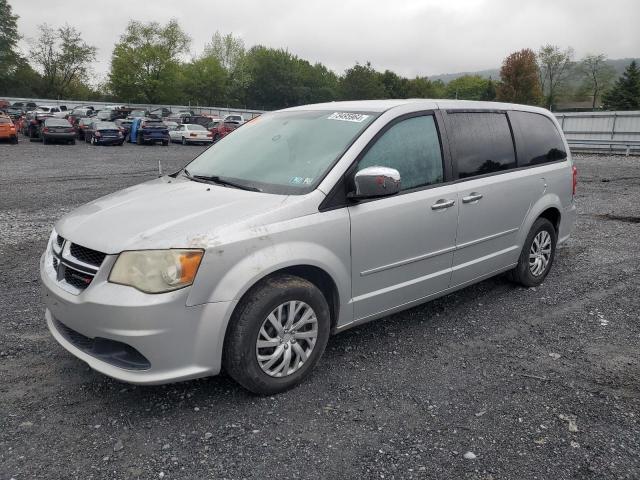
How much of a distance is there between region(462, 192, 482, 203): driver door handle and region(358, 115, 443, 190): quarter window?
0.93 ft

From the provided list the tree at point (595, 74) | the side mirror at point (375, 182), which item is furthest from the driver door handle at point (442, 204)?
the tree at point (595, 74)

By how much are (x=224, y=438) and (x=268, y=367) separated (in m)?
0.50

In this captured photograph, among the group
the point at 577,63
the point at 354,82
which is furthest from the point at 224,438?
the point at 577,63

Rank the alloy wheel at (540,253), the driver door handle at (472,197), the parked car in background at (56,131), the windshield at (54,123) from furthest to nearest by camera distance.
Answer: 1. the windshield at (54,123)
2. the parked car in background at (56,131)
3. the alloy wheel at (540,253)
4. the driver door handle at (472,197)

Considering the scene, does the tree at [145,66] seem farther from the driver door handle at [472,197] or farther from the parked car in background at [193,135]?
the driver door handle at [472,197]

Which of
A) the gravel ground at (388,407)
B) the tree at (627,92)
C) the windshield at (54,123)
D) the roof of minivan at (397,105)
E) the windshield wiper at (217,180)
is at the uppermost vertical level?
the tree at (627,92)

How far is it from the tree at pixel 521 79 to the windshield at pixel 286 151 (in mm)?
77234

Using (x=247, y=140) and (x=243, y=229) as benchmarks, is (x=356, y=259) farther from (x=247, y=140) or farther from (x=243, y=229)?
(x=247, y=140)

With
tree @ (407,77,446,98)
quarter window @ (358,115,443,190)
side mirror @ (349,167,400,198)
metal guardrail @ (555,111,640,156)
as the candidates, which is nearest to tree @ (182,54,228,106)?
tree @ (407,77,446,98)

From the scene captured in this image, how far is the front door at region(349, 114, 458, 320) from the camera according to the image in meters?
3.64

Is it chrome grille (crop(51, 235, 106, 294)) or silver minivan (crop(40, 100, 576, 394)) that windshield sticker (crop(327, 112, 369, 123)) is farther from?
chrome grille (crop(51, 235, 106, 294))

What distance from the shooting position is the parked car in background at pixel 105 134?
28609 mm

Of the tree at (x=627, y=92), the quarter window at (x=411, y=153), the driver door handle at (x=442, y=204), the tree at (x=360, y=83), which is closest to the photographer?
the quarter window at (x=411, y=153)

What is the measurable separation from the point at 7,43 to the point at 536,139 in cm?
8341
